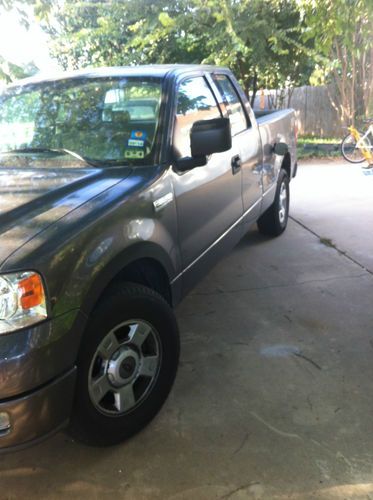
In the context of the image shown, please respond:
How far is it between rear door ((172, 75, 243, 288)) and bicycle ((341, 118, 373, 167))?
728 centimetres

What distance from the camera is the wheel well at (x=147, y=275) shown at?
8.36 ft

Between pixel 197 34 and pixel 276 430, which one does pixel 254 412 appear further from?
pixel 197 34

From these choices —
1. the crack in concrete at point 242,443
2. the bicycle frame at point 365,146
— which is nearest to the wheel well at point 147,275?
the crack in concrete at point 242,443

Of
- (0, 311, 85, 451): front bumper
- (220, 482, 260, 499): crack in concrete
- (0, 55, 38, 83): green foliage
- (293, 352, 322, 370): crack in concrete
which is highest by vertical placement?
(0, 55, 38, 83): green foliage

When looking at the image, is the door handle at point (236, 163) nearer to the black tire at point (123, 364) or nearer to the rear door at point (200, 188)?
the rear door at point (200, 188)

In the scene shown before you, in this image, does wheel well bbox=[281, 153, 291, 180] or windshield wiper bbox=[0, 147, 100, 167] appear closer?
windshield wiper bbox=[0, 147, 100, 167]

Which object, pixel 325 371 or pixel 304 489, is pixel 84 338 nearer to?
pixel 304 489

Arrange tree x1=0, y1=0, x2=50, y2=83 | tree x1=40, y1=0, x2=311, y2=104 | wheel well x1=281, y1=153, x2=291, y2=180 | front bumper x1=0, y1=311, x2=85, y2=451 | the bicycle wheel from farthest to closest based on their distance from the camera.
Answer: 1. the bicycle wheel
2. tree x1=40, y1=0, x2=311, y2=104
3. wheel well x1=281, y1=153, x2=291, y2=180
4. tree x1=0, y1=0, x2=50, y2=83
5. front bumper x1=0, y1=311, x2=85, y2=451

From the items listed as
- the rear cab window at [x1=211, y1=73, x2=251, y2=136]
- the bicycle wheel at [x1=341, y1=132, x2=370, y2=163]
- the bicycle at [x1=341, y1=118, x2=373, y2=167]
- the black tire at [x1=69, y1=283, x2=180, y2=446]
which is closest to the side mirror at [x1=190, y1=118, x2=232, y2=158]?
the black tire at [x1=69, y1=283, x2=180, y2=446]

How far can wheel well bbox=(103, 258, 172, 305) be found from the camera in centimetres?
255

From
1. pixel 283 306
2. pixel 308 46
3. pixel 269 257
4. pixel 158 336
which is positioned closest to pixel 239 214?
pixel 283 306

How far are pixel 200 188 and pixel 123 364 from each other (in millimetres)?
1337

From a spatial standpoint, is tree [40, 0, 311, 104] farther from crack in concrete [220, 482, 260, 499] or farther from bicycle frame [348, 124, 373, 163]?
crack in concrete [220, 482, 260, 499]

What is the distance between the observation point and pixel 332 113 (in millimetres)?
15320
